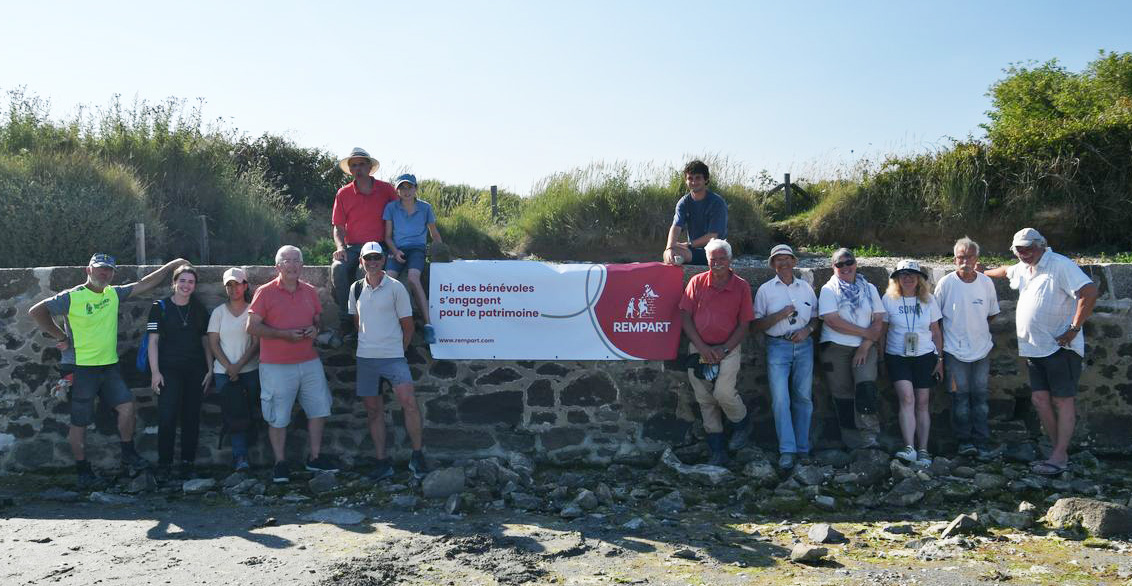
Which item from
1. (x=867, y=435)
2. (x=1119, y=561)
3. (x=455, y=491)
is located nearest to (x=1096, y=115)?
(x=867, y=435)

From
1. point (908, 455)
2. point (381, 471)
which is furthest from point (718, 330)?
point (381, 471)

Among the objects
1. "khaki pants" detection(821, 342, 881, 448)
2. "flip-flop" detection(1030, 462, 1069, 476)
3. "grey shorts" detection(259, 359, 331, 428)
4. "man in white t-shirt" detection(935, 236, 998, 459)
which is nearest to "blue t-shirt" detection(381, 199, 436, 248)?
"grey shorts" detection(259, 359, 331, 428)

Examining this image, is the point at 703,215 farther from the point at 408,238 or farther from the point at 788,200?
the point at 788,200

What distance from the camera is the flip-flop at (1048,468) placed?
7.19 metres

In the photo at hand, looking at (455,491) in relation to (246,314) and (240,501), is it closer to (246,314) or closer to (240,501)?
(240,501)

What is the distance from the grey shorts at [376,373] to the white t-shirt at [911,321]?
390cm

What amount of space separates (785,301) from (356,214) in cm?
364

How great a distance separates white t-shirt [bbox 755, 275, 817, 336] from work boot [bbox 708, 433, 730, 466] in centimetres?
94

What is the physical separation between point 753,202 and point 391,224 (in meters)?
11.4

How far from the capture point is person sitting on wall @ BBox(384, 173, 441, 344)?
785 cm

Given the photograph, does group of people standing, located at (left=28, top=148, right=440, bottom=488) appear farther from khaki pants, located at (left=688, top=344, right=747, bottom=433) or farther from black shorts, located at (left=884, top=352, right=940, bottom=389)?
black shorts, located at (left=884, top=352, right=940, bottom=389)

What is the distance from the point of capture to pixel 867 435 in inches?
303

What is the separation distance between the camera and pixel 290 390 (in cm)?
756

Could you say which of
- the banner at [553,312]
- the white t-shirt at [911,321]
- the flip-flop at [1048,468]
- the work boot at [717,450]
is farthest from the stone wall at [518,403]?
the flip-flop at [1048,468]
